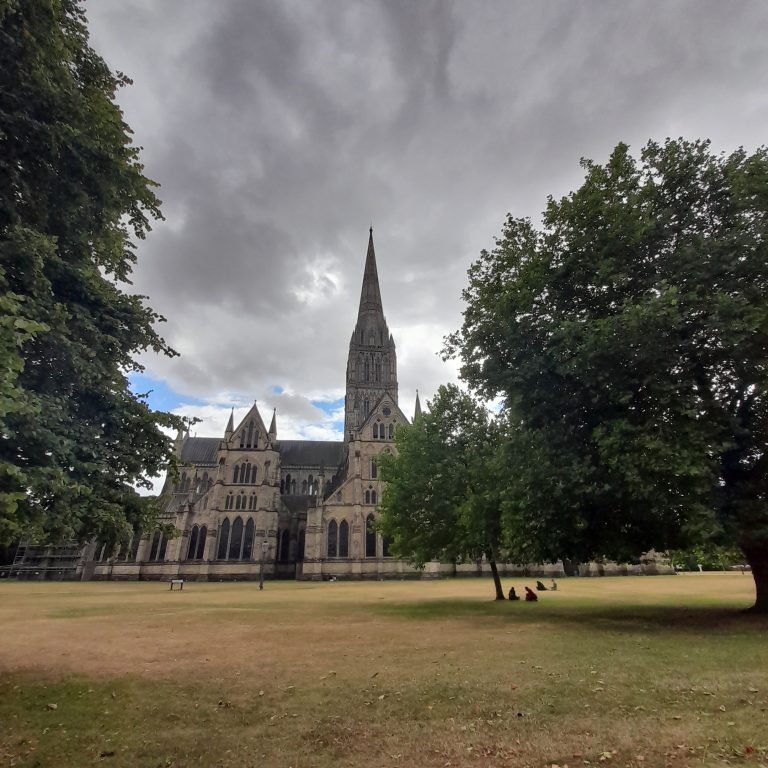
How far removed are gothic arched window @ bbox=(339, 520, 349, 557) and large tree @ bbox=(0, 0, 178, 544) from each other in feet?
164

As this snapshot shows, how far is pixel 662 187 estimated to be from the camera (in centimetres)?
1551

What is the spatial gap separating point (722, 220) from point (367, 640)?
1621 centimetres

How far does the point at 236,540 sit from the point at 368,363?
42.7 m

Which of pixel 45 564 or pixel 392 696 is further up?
pixel 45 564

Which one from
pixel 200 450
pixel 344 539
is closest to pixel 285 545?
pixel 344 539

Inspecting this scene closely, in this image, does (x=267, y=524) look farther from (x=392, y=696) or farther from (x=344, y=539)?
(x=392, y=696)

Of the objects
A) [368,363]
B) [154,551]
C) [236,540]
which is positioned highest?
[368,363]

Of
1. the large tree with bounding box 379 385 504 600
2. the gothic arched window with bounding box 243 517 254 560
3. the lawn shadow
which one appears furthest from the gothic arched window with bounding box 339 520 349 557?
the lawn shadow

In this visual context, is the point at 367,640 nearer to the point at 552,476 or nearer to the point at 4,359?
the point at 552,476

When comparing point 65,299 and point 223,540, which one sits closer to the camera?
point 65,299

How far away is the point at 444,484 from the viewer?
2614cm

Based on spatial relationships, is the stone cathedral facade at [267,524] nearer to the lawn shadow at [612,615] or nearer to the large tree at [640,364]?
the lawn shadow at [612,615]

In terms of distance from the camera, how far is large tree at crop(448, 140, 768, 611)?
1241 cm

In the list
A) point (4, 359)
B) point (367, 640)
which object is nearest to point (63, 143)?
point (4, 359)
